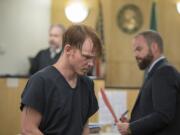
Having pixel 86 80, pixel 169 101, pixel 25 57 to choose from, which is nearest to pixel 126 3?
pixel 25 57

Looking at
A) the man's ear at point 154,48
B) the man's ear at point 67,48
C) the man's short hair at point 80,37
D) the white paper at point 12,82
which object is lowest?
the white paper at point 12,82

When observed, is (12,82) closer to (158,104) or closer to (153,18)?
(158,104)

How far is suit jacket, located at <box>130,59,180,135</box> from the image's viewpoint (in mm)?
2486

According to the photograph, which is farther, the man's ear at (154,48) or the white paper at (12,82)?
the white paper at (12,82)

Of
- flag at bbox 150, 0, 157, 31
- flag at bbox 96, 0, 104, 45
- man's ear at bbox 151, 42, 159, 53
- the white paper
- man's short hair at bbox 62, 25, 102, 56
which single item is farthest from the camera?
flag at bbox 150, 0, 157, 31

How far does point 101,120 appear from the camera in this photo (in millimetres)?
3404

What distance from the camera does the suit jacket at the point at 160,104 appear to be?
2486 millimetres

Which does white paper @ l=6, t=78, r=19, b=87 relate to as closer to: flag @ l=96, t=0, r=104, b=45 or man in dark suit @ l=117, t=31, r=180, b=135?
man in dark suit @ l=117, t=31, r=180, b=135

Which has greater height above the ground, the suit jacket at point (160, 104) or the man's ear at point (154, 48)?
the man's ear at point (154, 48)

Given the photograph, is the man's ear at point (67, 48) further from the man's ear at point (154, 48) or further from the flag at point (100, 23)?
the flag at point (100, 23)

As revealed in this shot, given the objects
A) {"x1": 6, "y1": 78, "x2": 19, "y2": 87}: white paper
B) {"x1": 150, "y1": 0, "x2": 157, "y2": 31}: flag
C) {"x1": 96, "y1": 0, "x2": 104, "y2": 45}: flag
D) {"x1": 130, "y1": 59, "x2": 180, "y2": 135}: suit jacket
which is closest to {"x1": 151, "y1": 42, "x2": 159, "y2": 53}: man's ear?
{"x1": 130, "y1": 59, "x2": 180, "y2": 135}: suit jacket

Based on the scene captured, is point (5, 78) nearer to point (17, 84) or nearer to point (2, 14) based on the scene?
point (17, 84)

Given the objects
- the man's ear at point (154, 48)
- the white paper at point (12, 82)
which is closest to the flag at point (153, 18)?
the white paper at point (12, 82)

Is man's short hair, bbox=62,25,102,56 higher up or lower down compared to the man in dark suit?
higher up
